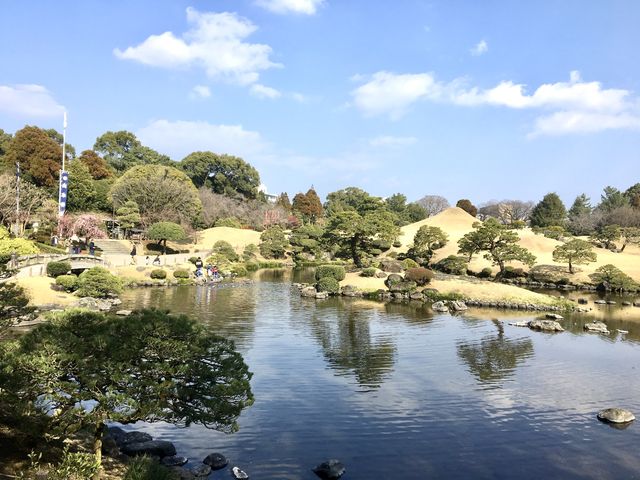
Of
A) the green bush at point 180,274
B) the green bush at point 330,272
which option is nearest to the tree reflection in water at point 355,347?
the green bush at point 330,272

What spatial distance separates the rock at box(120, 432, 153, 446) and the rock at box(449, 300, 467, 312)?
2485 centimetres

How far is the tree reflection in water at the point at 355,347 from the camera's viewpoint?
60.8 ft

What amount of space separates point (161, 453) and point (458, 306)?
84.7 ft

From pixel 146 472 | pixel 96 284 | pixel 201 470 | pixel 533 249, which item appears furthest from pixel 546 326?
pixel 533 249

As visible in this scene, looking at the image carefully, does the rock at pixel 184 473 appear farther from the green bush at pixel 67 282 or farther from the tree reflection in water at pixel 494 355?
the green bush at pixel 67 282

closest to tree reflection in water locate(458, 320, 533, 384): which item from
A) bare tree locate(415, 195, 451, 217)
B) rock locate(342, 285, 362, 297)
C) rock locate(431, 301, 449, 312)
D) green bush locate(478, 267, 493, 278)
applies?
rock locate(431, 301, 449, 312)

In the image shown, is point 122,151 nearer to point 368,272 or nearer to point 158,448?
point 368,272

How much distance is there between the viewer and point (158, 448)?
11.4 m

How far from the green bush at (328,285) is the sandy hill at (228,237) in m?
29.0

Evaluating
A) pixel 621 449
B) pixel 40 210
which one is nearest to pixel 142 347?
pixel 621 449

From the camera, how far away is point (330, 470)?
10727 mm

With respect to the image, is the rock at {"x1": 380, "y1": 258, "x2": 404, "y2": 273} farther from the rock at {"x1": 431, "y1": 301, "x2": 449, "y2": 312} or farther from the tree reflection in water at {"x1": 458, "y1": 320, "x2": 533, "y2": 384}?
the tree reflection in water at {"x1": 458, "y1": 320, "x2": 533, "y2": 384}

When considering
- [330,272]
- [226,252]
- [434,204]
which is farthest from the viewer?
[434,204]

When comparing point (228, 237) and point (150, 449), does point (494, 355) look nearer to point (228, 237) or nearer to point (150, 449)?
point (150, 449)
